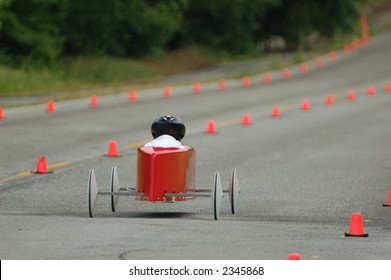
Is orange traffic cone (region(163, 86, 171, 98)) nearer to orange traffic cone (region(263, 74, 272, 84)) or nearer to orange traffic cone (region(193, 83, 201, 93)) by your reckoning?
orange traffic cone (region(193, 83, 201, 93))

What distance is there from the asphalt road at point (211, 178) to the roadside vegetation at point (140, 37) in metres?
4.20

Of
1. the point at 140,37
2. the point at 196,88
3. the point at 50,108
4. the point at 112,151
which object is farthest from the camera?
the point at 140,37

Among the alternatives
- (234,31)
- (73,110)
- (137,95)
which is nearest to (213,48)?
(234,31)

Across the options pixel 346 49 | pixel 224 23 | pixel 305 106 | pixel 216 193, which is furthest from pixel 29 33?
pixel 216 193

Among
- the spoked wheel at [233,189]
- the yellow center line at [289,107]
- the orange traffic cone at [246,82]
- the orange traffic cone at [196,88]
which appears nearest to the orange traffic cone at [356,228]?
the spoked wheel at [233,189]

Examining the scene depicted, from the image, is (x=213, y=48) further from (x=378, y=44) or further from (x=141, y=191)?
(x=141, y=191)

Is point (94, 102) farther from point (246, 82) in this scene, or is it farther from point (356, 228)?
point (356, 228)

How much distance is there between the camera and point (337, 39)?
199 feet

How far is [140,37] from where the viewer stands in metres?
48.4

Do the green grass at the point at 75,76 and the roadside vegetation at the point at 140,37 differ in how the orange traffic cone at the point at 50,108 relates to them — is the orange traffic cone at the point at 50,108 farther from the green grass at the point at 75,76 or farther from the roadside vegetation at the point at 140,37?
the green grass at the point at 75,76

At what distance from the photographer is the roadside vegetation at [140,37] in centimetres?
4097

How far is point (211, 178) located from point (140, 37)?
30459mm

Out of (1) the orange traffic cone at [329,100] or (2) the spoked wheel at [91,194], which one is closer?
(2) the spoked wheel at [91,194]

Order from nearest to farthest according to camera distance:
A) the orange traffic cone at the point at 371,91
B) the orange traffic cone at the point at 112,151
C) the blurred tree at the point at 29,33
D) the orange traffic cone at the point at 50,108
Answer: the orange traffic cone at the point at 112,151, the orange traffic cone at the point at 50,108, the orange traffic cone at the point at 371,91, the blurred tree at the point at 29,33
